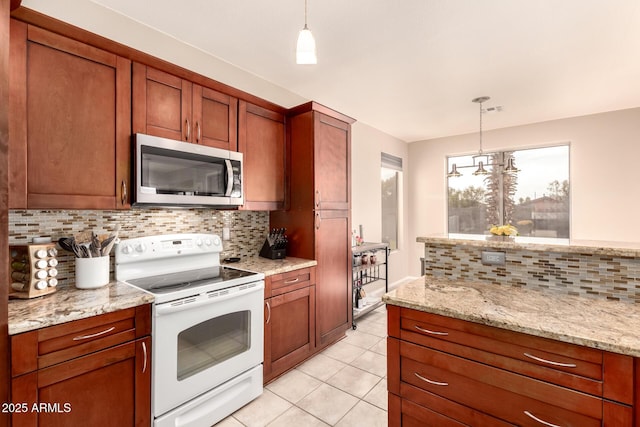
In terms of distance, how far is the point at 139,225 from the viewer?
7.07 ft

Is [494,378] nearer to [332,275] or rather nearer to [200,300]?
[200,300]

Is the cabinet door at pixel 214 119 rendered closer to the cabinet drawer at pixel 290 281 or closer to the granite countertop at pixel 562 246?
the cabinet drawer at pixel 290 281

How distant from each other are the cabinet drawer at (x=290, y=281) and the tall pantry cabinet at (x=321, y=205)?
5.1 inches

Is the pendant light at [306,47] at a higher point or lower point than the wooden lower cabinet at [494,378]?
higher

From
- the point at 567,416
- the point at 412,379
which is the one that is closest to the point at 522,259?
the point at 567,416

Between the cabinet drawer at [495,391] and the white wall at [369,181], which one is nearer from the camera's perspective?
the cabinet drawer at [495,391]

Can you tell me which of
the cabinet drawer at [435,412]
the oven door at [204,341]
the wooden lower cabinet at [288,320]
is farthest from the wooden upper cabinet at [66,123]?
the cabinet drawer at [435,412]

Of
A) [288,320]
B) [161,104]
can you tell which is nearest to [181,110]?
[161,104]

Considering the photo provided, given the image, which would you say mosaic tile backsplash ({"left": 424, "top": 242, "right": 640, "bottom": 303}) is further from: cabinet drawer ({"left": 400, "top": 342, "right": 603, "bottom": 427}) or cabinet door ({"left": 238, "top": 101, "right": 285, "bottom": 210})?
cabinet door ({"left": 238, "top": 101, "right": 285, "bottom": 210})

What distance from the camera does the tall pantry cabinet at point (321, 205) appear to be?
2777 millimetres

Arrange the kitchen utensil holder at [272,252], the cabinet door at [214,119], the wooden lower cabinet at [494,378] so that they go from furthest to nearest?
the kitchen utensil holder at [272,252]
the cabinet door at [214,119]
the wooden lower cabinet at [494,378]

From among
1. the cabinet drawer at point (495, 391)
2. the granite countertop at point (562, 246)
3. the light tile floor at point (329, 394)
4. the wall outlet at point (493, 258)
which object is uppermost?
the granite countertop at point (562, 246)

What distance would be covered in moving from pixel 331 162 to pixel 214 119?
1153 mm

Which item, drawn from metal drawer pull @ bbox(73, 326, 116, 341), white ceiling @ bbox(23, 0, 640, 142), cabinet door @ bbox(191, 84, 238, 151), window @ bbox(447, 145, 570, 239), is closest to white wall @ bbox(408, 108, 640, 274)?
window @ bbox(447, 145, 570, 239)
